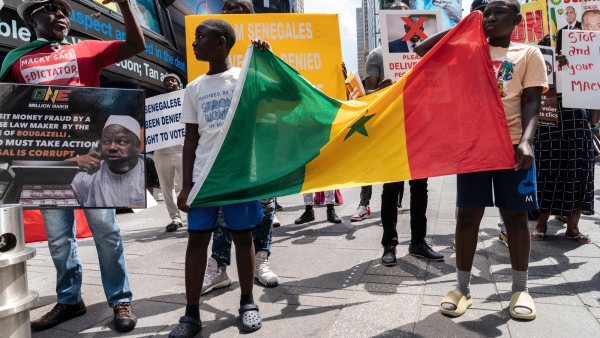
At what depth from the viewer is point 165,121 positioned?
5586 mm

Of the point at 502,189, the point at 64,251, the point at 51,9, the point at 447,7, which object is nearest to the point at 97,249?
the point at 64,251

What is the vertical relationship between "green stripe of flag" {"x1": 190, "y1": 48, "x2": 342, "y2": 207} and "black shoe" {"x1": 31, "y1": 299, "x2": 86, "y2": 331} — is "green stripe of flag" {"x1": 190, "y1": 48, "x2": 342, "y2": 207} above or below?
above

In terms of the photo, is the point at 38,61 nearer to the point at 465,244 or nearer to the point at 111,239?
the point at 111,239

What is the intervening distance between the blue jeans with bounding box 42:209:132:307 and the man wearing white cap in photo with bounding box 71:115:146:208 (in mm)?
238

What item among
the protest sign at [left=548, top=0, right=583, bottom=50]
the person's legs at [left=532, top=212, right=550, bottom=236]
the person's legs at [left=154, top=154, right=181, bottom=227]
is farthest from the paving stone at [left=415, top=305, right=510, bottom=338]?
the person's legs at [left=154, top=154, right=181, bottom=227]

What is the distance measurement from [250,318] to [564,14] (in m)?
4.41

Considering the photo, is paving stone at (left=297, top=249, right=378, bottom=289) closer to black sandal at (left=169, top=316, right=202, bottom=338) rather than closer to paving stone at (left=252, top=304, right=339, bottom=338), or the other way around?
paving stone at (left=252, top=304, right=339, bottom=338)

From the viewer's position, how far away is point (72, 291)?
113 inches

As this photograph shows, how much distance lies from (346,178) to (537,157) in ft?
10.8

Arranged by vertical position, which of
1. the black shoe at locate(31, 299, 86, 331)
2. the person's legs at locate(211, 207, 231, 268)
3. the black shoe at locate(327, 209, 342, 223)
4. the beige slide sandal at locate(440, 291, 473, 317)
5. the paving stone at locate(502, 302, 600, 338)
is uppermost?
the person's legs at locate(211, 207, 231, 268)

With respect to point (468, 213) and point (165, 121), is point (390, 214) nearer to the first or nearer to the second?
point (468, 213)

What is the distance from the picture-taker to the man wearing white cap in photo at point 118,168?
8.41 ft

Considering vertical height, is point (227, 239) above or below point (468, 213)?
below

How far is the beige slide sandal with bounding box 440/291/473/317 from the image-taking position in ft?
8.73
